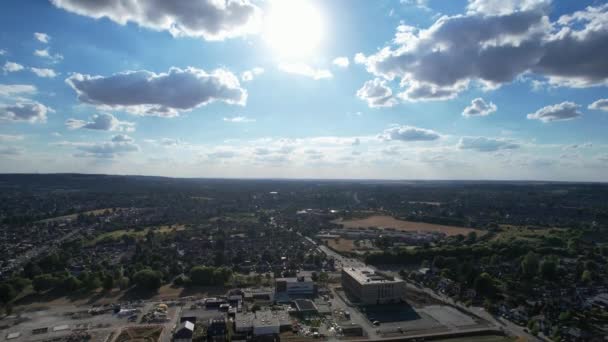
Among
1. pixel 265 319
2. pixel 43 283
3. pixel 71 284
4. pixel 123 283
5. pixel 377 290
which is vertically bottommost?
pixel 265 319

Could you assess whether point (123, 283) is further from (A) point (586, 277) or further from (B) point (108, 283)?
(A) point (586, 277)

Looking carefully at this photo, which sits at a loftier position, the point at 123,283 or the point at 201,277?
the point at 201,277

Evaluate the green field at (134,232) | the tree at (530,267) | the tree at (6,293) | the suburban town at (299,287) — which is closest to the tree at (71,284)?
the suburban town at (299,287)

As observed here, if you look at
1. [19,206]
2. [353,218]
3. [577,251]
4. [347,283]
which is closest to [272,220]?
[353,218]

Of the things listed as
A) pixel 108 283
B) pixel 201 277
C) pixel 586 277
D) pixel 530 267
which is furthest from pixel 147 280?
pixel 586 277

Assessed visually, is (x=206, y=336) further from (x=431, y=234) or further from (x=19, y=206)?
(x=19, y=206)
